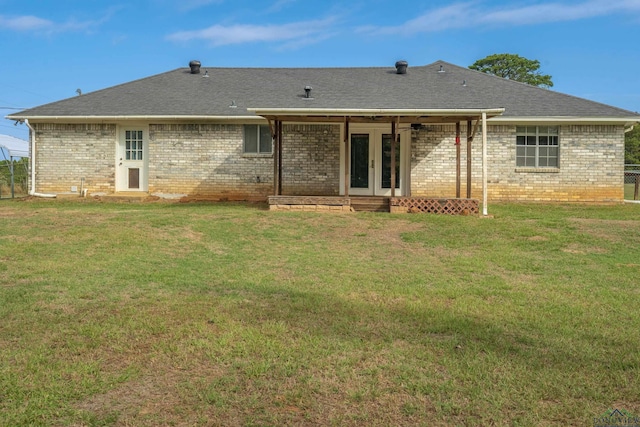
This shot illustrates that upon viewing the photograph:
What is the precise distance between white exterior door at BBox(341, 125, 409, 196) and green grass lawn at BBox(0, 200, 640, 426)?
7109 mm

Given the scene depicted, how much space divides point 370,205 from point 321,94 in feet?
15.2

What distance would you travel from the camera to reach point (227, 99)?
1609 centimetres

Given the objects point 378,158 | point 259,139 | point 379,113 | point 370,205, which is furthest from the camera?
point 259,139

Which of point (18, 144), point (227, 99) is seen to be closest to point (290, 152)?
point (227, 99)

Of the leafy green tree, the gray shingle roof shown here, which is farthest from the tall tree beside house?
the gray shingle roof

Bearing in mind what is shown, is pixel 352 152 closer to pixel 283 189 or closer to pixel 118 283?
pixel 283 189

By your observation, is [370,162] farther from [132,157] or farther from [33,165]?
[33,165]

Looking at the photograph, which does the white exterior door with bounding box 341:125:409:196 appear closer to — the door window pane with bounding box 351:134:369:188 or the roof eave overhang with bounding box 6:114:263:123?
the door window pane with bounding box 351:134:369:188

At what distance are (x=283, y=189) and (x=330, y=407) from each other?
41.7 feet

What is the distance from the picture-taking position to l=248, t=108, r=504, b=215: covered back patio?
39.2 feet

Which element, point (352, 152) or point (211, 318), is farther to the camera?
point (352, 152)

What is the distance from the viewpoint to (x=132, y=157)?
1583 centimetres

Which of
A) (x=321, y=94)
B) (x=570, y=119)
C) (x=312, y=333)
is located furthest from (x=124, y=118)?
(x=312, y=333)

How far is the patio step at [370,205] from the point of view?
1295cm
